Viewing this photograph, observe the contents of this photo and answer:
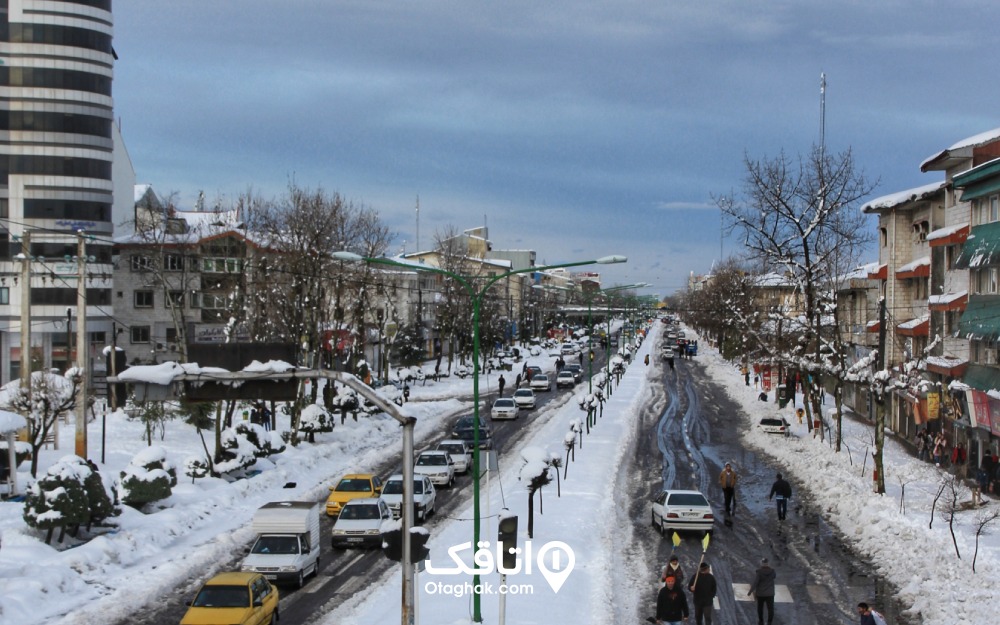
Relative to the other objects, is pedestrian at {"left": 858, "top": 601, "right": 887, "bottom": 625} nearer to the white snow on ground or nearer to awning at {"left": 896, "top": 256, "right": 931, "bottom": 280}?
the white snow on ground

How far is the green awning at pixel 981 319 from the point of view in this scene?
30.8m

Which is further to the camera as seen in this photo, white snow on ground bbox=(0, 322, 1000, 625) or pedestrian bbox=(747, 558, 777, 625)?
white snow on ground bbox=(0, 322, 1000, 625)

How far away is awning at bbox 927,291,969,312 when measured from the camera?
35281 mm

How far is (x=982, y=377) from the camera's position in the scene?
33.1 metres

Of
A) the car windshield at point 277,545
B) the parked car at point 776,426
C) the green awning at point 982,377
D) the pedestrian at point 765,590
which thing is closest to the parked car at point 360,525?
the car windshield at point 277,545

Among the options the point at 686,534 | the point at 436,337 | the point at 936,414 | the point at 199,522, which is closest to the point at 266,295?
the point at 199,522

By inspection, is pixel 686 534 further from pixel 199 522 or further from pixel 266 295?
pixel 266 295

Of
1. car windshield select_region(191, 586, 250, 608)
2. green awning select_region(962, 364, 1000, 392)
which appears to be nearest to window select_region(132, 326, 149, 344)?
green awning select_region(962, 364, 1000, 392)

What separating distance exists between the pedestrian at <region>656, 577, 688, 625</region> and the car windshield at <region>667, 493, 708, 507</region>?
32.2 feet

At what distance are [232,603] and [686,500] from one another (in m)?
14.0

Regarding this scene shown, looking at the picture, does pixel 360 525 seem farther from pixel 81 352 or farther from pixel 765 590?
pixel 765 590

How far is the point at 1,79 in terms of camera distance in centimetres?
6362

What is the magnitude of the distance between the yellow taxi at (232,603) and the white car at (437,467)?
16314 mm

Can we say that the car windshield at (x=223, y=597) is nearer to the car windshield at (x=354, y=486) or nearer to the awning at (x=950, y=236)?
the car windshield at (x=354, y=486)
